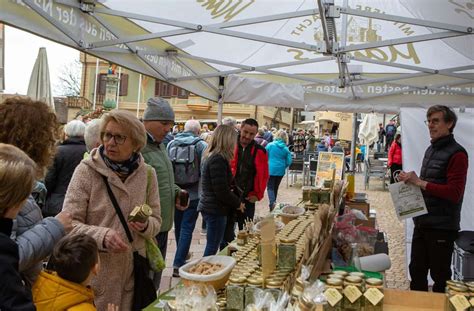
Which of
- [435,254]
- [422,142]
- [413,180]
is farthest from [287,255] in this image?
[422,142]

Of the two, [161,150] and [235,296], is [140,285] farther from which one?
[161,150]

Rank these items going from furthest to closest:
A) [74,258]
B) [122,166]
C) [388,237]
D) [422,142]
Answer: [388,237], [422,142], [122,166], [74,258]

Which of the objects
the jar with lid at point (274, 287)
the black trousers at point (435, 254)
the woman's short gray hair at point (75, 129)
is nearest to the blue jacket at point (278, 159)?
the woman's short gray hair at point (75, 129)

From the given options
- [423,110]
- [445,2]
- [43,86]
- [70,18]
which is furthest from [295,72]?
[43,86]

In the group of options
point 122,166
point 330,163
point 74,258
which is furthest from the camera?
point 330,163

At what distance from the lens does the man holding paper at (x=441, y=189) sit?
3811mm

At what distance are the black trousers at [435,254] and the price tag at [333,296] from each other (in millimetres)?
2288

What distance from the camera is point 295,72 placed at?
22.0 ft

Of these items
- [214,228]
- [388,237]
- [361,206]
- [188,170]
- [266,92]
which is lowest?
[388,237]

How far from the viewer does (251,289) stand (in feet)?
6.29

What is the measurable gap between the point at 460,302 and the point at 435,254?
2.09 metres

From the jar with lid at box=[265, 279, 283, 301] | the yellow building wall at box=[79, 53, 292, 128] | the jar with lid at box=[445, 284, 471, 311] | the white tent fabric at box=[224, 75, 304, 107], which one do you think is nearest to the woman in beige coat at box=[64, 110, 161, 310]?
the jar with lid at box=[265, 279, 283, 301]

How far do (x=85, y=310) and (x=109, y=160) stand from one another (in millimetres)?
893

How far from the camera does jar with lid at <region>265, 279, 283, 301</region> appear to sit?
1896mm
